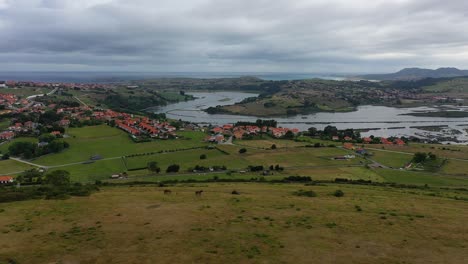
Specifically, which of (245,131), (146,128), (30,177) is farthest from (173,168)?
(245,131)

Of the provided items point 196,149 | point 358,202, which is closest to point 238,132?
point 196,149

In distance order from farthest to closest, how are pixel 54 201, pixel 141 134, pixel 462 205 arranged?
1. pixel 141 134
2. pixel 462 205
3. pixel 54 201

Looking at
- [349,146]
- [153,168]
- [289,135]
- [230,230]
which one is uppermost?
[230,230]

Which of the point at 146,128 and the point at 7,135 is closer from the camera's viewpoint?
the point at 7,135

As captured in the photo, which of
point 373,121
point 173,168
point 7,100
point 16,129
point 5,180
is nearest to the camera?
point 5,180

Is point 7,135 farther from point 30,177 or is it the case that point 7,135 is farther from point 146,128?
point 30,177

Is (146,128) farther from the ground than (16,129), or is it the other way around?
(146,128)

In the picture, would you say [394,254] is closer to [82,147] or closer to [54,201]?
[54,201]

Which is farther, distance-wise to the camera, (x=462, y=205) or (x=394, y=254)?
(x=462, y=205)

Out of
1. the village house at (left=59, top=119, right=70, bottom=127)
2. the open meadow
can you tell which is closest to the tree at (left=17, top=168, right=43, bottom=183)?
the open meadow

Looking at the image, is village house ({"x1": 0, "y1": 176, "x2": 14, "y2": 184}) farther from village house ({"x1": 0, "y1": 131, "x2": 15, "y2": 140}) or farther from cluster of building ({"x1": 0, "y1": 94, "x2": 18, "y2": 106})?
cluster of building ({"x1": 0, "y1": 94, "x2": 18, "y2": 106})
